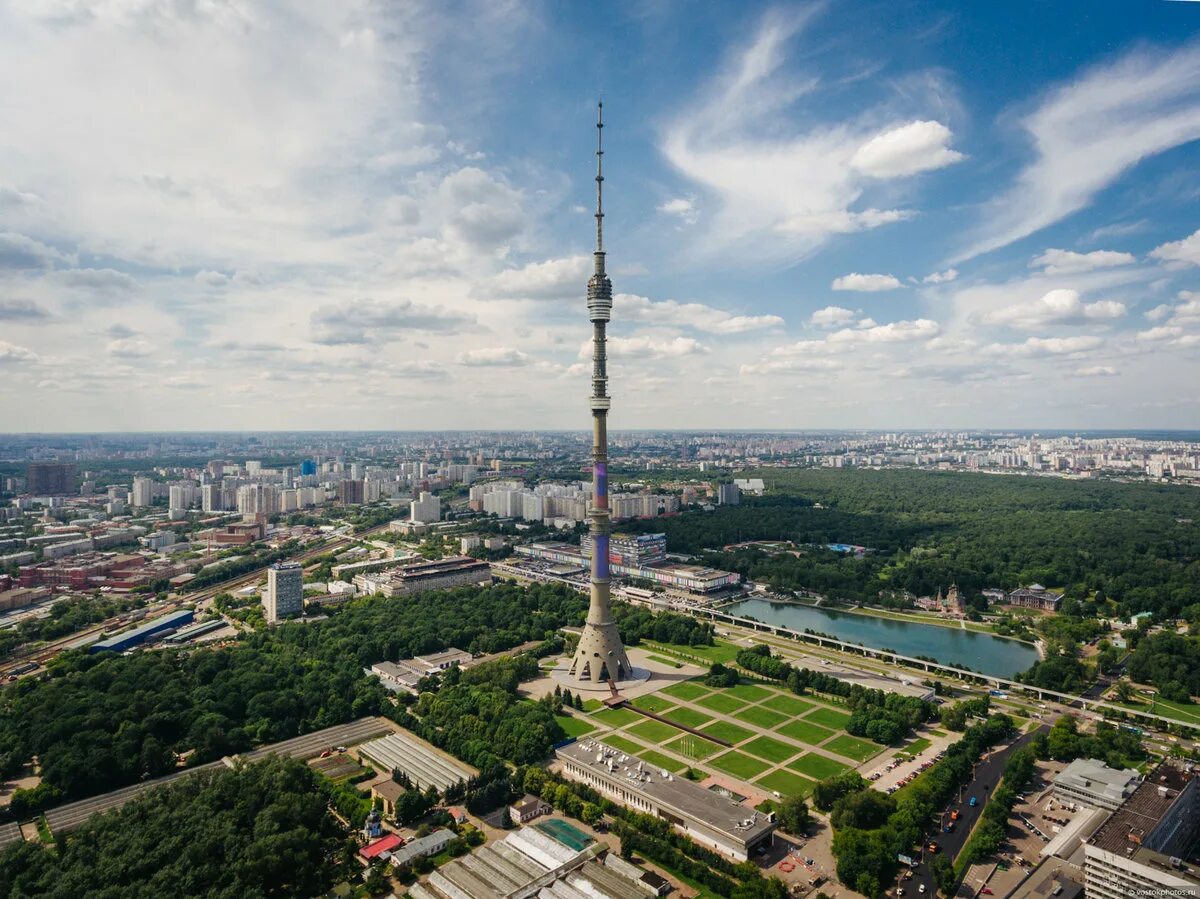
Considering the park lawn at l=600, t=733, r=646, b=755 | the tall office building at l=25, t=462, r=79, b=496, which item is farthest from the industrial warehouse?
the tall office building at l=25, t=462, r=79, b=496

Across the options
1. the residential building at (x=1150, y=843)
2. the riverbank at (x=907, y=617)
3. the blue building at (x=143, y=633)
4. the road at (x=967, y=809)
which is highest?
the residential building at (x=1150, y=843)

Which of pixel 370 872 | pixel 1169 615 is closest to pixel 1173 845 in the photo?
pixel 370 872

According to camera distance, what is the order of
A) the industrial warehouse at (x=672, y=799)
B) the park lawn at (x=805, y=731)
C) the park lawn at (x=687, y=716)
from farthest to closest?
1. the park lawn at (x=687, y=716)
2. the park lawn at (x=805, y=731)
3. the industrial warehouse at (x=672, y=799)

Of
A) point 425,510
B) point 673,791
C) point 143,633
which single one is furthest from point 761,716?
point 425,510

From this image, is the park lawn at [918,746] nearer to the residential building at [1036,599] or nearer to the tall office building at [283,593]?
the residential building at [1036,599]

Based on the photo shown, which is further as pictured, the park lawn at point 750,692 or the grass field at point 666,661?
the grass field at point 666,661

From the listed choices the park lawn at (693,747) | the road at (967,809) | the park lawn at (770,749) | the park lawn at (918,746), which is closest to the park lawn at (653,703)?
the park lawn at (693,747)

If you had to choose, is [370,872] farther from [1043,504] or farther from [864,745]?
[1043,504]
